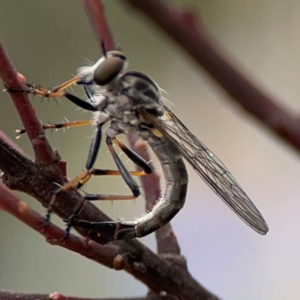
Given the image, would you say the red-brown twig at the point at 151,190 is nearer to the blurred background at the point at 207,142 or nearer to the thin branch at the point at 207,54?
the thin branch at the point at 207,54

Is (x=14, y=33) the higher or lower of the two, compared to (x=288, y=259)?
higher

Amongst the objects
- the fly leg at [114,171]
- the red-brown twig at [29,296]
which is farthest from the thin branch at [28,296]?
the fly leg at [114,171]

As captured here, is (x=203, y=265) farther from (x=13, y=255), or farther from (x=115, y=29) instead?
(x=115, y=29)

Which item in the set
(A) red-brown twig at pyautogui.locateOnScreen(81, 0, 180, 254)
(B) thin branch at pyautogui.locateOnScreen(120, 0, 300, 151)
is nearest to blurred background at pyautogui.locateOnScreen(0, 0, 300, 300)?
(A) red-brown twig at pyautogui.locateOnScreen(81, 0, 180, 254)

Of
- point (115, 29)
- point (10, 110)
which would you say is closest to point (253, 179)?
point (115, 29)

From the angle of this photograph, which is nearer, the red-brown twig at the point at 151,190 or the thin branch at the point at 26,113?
the thin branch at the point at 26,113

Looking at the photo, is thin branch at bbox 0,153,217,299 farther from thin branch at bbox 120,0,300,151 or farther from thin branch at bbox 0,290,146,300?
thin branch at bbox 120,0,300,151
